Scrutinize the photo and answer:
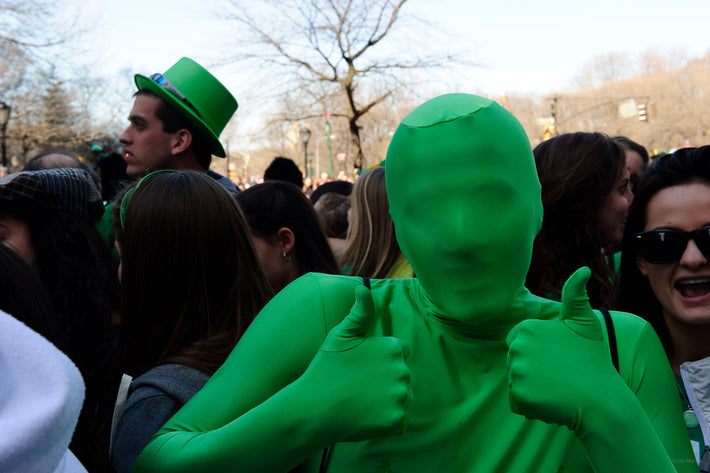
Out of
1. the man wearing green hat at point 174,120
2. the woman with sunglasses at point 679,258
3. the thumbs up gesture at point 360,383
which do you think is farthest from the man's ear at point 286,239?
the thumbs up gesture at point 360,383

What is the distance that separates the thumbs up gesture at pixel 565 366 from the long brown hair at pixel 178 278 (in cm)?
94

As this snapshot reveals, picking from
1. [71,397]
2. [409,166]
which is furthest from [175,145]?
[71,397]

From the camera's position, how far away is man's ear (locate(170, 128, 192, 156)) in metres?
3.69

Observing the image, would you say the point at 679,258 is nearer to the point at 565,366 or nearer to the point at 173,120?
the point at 565,366

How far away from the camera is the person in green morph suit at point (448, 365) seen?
3.89 feet

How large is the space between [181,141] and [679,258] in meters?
2.70

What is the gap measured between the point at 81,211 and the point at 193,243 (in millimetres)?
912

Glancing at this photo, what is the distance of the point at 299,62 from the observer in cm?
1321

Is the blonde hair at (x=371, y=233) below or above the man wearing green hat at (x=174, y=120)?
below

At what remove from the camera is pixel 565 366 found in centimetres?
118

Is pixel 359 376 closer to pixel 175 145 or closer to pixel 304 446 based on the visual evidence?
pixel 304 446

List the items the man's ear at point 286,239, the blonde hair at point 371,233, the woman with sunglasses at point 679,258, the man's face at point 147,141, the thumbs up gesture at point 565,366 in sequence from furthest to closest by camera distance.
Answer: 1. the man's face at point 147,141
2. the blonde hair at point 371,233
3. the man's ear at point 286,239
4. the woman with sunglasses at point 679,258
5. the thumbs up gesture at point 565,366

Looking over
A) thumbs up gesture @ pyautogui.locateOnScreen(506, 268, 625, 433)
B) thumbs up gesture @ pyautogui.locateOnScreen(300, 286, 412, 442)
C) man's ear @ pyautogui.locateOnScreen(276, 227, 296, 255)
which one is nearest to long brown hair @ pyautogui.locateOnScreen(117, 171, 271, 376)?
thumbs up gesture @ pyautogui.locateOnScreen(300, 286, 412, 442)

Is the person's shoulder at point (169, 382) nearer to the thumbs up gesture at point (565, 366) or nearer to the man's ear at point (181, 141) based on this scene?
the thumbs up gesture at point (565, 366)
